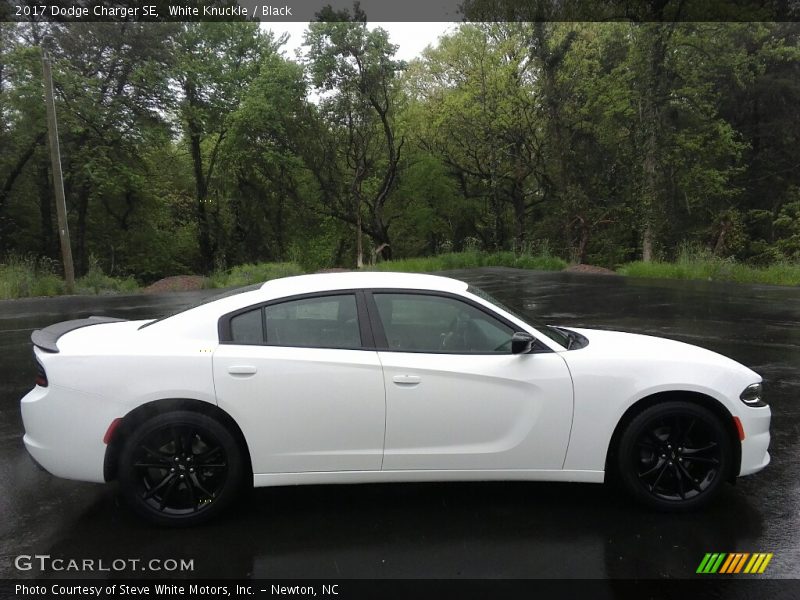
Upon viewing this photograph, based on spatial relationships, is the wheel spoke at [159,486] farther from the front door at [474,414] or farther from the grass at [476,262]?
the grass at [476,262]

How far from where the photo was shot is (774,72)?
92.7ft

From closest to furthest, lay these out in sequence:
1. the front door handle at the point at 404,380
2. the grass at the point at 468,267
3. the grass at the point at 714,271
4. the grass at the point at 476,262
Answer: the front door handle at the point at 404,380 → the grass at the point at 714,271 → the grass at the point at 468,267 → the grass at the point at 476,262

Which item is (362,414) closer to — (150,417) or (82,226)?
(150,417)

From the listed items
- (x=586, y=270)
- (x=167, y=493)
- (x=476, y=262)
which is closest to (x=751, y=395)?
(x=167, y=493)

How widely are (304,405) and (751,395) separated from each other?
2.68m

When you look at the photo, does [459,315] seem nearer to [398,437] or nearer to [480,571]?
[398,437]

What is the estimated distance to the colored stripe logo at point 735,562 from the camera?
2988 millimetres

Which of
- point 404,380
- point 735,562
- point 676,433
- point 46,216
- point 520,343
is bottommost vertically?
point 735,562

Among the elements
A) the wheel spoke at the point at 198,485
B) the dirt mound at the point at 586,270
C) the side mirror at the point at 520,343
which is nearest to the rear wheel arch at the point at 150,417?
the wheel spoke at the point at 198,485

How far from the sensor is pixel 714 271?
16109 mm

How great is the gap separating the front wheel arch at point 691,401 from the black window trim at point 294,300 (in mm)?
1556

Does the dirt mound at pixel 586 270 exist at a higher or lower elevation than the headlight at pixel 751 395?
lower

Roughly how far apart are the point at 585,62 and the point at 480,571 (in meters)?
29.9

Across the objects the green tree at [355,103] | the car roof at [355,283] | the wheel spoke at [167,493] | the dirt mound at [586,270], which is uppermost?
the green tree at [355,103]
